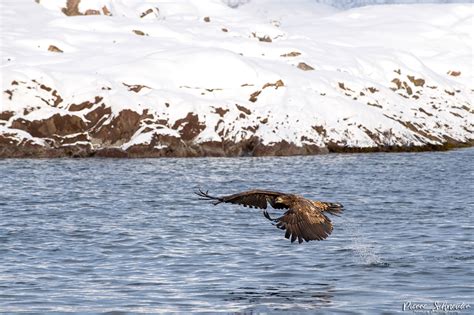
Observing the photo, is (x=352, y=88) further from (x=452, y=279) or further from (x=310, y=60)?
(x=452, y=279)

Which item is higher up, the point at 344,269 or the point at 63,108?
the point at 63,108

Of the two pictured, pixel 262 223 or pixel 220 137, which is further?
pixel 220 137

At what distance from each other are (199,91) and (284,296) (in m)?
56.5

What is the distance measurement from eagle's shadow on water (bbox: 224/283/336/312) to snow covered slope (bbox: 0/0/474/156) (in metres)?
46.5

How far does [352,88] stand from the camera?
82.7 m

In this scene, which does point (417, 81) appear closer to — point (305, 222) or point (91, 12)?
point (91, 12)

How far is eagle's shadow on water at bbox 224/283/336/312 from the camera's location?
1947cm

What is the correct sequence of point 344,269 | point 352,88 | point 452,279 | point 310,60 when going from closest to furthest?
point 452,279
point 344,269
point 352,88
point 310,60

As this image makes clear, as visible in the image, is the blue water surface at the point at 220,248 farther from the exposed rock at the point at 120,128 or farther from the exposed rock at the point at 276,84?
the exposed rock at the point at 276,84

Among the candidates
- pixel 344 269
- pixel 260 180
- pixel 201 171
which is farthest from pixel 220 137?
pixel 344 269

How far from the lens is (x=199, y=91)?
76.2 m

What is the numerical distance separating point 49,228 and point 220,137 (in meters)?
38.7

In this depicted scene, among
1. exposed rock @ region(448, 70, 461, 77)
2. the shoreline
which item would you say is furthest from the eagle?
exposed rock @ region(448, 70, 461, 77)

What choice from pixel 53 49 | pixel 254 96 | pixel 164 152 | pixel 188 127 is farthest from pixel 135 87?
pixel 53 49
